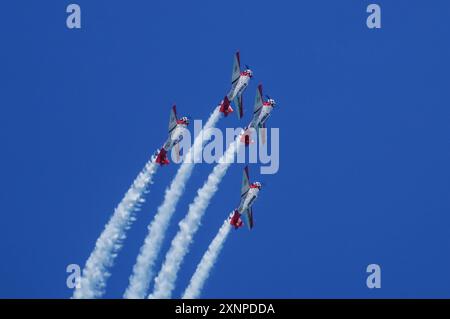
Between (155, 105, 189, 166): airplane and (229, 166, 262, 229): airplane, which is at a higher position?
(155, 105, 189, 166): airplane

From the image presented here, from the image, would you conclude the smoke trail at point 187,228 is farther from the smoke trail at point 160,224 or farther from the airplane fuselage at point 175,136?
the airplane fuselage at point 175,136

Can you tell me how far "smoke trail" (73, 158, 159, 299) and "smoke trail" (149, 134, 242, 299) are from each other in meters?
1.66

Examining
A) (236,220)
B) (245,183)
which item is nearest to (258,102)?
(245,183)

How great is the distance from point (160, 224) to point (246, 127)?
4.63 metres

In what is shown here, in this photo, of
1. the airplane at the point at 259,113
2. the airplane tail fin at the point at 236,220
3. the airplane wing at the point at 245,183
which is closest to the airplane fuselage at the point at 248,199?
the airplane wing at the point at 245,183

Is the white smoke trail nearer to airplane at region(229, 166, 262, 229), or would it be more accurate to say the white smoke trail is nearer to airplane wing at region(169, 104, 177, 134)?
airplane at region(229, 166, 262, 229)

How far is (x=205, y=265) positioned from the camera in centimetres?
4172

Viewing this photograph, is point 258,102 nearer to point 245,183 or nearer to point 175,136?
point 245,183

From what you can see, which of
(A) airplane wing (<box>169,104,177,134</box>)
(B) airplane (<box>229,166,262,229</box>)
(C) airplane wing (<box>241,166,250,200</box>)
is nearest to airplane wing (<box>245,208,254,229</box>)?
(B) airplane (<box>229,166,262,229</box>)

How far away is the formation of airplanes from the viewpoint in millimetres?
41938
